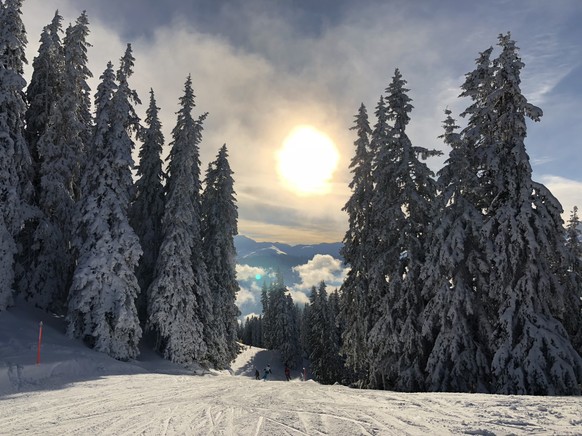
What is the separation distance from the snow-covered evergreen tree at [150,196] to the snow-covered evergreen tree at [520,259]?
21.6m

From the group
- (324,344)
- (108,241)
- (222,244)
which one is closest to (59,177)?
(108,241)

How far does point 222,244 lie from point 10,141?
1604 centimetres

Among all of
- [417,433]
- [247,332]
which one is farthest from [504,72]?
[247,332]

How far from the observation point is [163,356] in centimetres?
2345

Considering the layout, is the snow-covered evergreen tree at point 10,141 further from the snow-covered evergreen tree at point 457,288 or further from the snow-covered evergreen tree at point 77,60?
the snow-covered evergreen tree at point 457,288

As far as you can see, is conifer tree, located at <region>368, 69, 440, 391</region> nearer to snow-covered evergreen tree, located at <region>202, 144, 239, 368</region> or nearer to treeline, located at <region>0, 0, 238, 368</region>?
treeline, located at <region>0, 0, 238, 368</region>

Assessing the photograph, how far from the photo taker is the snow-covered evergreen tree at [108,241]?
61.6 ft

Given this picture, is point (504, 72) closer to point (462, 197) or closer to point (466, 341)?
point (462, 197)

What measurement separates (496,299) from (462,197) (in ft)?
14.2

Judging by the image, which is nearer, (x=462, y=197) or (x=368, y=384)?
(x=462, y=197)

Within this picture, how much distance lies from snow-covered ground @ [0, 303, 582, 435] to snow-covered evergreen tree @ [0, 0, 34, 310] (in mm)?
6771

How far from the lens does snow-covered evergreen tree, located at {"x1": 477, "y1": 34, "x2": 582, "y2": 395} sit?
12.4 m

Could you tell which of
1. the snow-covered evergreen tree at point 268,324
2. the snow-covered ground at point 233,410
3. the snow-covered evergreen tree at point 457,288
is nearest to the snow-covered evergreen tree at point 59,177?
the snow-covered ground at point 233,410

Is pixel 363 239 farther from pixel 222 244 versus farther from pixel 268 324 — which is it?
pixel 268 324
